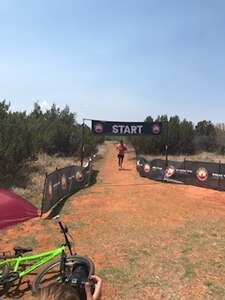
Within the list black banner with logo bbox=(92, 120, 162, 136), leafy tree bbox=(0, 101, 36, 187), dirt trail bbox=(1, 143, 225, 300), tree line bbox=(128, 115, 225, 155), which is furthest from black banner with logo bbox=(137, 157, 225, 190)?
tree line bbox=(128, 115, 225, 155)

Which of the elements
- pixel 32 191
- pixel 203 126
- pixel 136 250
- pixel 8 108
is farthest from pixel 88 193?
pixel 203 126

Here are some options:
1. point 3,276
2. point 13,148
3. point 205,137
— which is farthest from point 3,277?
point 205,137

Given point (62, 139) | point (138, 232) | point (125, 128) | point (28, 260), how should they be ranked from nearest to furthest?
1. point (28, 260)
2. point (138, 232)
3. point (125, 128)
4. point (62, 139)

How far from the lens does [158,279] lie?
7.20m

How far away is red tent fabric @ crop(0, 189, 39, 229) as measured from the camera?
755 centimetres

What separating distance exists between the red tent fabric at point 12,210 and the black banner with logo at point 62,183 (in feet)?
12.5

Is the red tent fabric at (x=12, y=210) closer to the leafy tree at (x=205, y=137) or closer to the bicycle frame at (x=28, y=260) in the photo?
the bicycle frame at (x=28, y=260)

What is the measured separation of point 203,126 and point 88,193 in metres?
33.2

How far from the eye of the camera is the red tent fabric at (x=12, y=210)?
7.55 meters

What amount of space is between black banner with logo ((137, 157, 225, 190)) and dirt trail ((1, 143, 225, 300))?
0.74 m

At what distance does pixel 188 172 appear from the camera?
1906 centimetres

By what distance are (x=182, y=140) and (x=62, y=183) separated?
25464mm

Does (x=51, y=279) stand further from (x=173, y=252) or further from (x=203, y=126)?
(x=203, y=126)

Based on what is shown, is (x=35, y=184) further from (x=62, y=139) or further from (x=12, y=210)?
(x=62, y=139)
